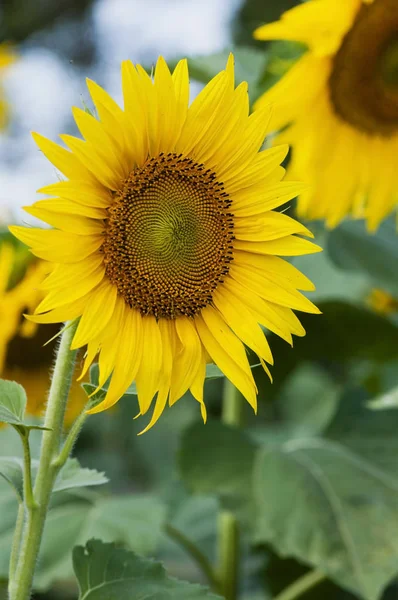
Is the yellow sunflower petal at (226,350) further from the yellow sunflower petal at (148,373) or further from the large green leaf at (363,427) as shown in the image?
the large green leaf at (363,427)

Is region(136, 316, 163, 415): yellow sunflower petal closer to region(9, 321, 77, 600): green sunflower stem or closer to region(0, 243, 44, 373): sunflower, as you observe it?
region(9, 321, 77, 600): green sunflower stem

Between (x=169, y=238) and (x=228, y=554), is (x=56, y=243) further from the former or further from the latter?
(x=228, y=554)

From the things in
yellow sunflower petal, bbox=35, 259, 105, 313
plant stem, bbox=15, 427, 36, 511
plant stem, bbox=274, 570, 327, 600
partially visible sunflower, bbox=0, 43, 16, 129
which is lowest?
plant stem, bbox=274, 570, 327, 600

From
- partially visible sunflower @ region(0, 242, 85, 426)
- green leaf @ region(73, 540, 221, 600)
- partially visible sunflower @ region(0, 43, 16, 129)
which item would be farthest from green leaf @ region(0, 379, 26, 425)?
partially visible sunflower @ region(0, 43, 16, 129)

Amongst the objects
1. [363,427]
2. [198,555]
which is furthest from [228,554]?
[363,427]

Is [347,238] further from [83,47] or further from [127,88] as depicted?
[83,47]

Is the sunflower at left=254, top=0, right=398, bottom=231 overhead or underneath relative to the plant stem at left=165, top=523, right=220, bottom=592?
overhead
